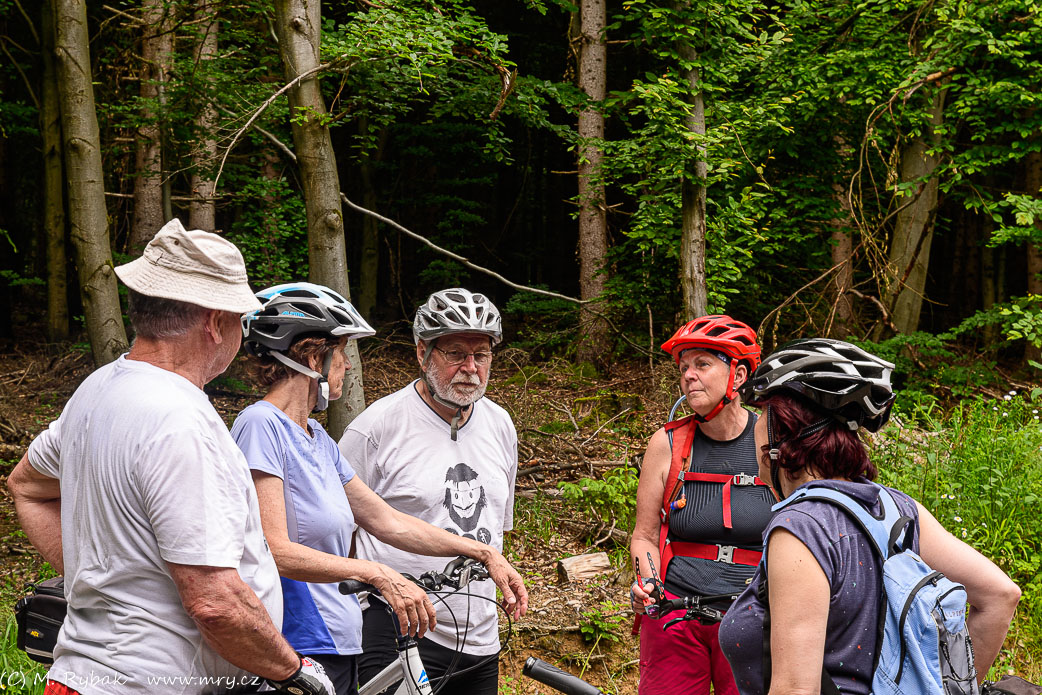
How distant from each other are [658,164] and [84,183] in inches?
212

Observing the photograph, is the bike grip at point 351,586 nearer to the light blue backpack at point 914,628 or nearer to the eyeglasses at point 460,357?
the eyeglasses at point 460,357

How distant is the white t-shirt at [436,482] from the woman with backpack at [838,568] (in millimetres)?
1451

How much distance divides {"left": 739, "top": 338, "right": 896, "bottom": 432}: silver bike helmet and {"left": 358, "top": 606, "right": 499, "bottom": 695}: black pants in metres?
1.71

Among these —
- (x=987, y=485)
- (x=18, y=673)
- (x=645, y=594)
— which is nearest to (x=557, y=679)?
(x=645, y=594)

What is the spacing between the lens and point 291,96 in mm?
6664

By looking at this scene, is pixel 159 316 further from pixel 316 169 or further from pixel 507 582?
pixel 316 169

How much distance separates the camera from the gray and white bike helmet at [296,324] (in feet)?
8.92

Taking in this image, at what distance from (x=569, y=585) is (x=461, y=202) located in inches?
475

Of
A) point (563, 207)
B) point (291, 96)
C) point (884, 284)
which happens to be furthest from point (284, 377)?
point (563, 207)

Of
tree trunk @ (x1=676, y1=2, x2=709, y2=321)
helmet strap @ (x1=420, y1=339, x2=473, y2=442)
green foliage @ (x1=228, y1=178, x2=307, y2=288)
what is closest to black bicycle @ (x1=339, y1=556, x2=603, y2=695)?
helmet strap @ (x1=420, y1=339, x2=473, y2=442)

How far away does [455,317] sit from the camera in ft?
11.4

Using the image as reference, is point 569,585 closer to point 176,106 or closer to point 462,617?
point 462,617

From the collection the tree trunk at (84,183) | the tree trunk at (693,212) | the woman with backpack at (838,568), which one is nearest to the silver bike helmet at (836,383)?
the woman with backpack at (838,568)

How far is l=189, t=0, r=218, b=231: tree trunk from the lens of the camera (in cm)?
764
